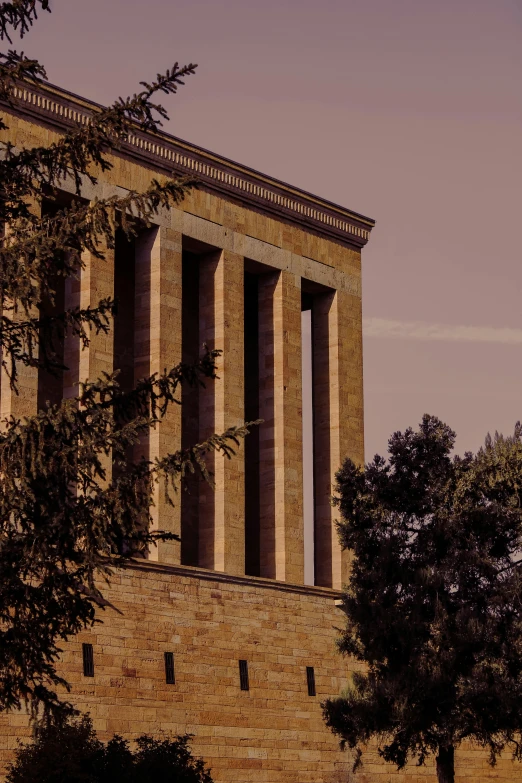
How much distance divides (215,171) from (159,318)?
416 centimetres

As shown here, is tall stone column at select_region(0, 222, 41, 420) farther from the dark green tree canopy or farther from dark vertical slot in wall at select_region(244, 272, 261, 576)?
dark vertical slot in wall at select_region(244, 272, 261, 576)

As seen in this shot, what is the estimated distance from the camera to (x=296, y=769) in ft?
102

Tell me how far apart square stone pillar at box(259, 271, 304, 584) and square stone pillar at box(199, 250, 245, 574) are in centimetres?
125

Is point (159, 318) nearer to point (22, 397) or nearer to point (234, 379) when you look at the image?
point (234, 379)

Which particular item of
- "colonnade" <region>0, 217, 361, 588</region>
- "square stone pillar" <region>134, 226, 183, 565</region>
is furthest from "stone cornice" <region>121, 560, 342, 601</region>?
"square stone pillar" <region>134, 226, 183, 565</region>

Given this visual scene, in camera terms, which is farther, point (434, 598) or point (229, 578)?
point (229, 578)

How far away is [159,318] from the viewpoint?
101 ft

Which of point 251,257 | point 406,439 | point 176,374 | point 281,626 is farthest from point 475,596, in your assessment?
point 176,374

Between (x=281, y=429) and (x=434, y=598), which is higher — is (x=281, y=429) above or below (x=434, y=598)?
above

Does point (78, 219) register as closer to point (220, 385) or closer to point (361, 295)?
point (220, 385)

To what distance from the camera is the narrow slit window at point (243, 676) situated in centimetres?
3053

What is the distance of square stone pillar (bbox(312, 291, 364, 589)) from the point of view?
112ft

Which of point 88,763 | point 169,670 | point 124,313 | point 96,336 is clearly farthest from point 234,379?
point 88,763

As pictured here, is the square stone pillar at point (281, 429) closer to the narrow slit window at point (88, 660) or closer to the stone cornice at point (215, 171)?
the stone cornice at point (215, 171)
